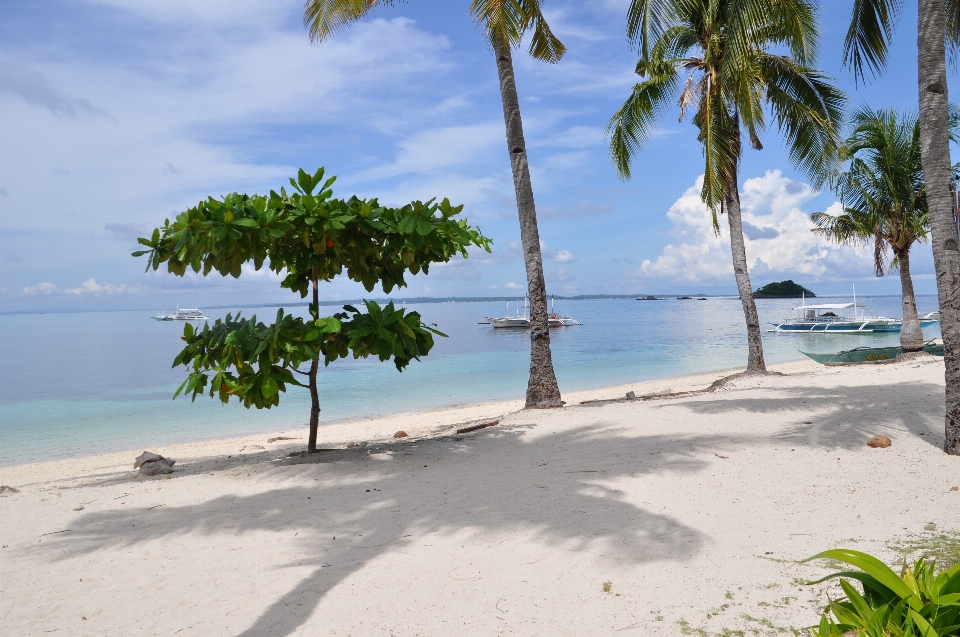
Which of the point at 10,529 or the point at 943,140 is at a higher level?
the point at 943,140

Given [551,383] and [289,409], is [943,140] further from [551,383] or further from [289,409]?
[289,409]

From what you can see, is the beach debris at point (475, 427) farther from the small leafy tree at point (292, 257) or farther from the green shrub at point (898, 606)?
the green shrub at point (898, 606)

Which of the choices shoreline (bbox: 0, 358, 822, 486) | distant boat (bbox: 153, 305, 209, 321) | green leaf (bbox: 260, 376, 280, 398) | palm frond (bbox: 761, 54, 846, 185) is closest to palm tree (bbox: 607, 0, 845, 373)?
palm frond (bbox: 761, 54, 846, 185)

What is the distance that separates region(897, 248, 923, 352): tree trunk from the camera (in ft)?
61.2

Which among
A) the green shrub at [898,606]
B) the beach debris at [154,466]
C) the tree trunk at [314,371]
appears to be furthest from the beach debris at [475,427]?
the green shrub at [898,606]

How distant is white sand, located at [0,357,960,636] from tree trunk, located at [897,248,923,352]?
12467mm

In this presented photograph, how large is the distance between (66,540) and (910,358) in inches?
751

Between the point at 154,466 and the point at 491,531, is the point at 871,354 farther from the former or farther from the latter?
the point at 154,466

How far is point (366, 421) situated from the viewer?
1576cm

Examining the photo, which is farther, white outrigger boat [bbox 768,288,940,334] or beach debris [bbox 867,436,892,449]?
white outrigger boat [bbox 768,288,940,334]

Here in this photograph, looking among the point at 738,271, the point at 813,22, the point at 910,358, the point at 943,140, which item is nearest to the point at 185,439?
the point at 738,271

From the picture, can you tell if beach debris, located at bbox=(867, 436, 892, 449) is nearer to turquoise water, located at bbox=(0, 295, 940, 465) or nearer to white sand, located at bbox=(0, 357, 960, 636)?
white sand, located at bbox=(0, 357, 960, 636)

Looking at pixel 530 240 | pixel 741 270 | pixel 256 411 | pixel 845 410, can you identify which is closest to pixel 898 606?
pixel 845 410

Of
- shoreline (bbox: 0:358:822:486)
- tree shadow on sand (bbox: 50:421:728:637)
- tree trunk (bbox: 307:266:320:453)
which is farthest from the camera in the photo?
shoreline (bbox: 0:358:822:486)
